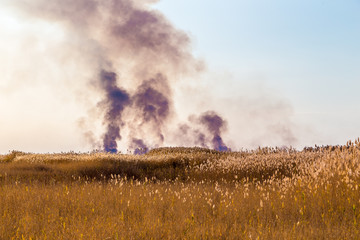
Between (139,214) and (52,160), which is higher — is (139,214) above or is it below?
below

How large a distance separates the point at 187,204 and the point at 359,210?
3.04 metres

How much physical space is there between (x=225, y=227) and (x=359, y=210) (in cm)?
263

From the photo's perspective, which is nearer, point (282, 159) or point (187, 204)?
point (187, 204)

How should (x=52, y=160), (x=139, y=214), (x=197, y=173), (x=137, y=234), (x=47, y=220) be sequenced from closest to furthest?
(x=137, y=234) < (x=47, y=220) < (x=139, y=214) < (x=197, y=173) < (x=52, y=160)

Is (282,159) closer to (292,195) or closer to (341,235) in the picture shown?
(292,195)

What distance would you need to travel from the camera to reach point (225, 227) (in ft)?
15.8

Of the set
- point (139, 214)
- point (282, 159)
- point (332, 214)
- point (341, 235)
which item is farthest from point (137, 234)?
point (282, 159)

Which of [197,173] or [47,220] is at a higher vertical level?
[197,173]

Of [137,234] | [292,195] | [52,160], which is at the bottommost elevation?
[137,234]

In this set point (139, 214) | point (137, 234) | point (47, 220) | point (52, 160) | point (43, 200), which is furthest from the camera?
point (52, 160)

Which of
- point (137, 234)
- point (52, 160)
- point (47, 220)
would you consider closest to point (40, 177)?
point (52, 160)

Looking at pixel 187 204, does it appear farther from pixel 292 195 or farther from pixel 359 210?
pixel 359 210

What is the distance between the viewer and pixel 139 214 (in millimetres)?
5855

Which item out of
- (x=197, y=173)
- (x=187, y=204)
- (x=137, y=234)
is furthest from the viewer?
(x=197, y=173)
